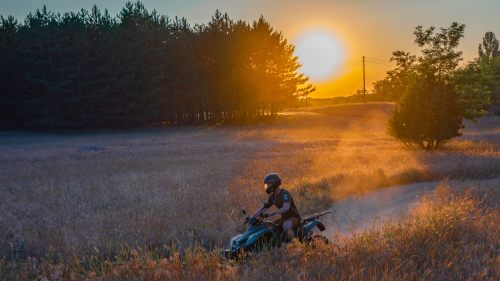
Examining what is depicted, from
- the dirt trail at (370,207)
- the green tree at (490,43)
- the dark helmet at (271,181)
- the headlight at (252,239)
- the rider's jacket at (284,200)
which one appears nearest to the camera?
the headlight at (252,239)

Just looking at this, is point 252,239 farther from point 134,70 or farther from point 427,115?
point 134,70

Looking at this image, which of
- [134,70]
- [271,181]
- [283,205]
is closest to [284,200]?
[283,205]

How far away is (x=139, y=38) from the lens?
44.5 m

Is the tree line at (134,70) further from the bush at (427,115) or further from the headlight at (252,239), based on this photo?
the headlight at (252,239)

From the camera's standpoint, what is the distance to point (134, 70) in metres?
43.2

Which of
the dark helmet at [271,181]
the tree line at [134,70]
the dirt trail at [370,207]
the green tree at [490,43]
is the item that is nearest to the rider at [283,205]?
the dark helmet at [271,181]

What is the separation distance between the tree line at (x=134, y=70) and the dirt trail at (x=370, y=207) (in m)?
39.7

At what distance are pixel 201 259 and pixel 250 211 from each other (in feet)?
11.2

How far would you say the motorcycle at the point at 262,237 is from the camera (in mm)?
5008

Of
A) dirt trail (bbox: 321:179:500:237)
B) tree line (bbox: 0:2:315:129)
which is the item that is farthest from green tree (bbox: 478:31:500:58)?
dirt trail (bbox: 321:179:500:237)

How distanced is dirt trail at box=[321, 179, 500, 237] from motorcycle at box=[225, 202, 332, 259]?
2.37 metres

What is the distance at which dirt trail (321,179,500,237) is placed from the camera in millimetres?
8242

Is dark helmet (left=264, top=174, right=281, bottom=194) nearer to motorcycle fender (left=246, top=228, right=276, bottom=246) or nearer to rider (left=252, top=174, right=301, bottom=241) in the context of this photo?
rider (left=252, top=174, right=301, bottom=241)

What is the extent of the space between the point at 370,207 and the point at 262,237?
554 cm
